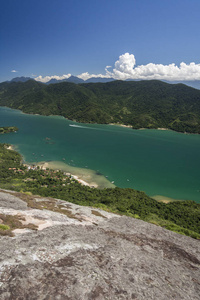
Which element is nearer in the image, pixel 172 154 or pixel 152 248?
pixel 152 248

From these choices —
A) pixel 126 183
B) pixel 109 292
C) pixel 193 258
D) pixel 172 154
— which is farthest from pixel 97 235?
pixel 172 154

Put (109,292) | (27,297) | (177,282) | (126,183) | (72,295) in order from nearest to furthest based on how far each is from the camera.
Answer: (27,297) → (72,295) → (109,292) → (177,282) → (126,183)

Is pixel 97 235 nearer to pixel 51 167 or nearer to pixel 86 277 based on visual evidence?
pixel 86 277

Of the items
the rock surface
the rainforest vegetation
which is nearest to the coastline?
the rainforest vegetation

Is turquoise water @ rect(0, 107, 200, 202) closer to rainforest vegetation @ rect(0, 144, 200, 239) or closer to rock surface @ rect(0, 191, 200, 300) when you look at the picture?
rainforest vegetation @ rect(0, 144, 200, 239)

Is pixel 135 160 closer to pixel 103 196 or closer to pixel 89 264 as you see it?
pixel 103 196

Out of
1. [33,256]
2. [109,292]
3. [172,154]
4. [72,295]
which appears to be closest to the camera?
[72,295]

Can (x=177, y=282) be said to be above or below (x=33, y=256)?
below
